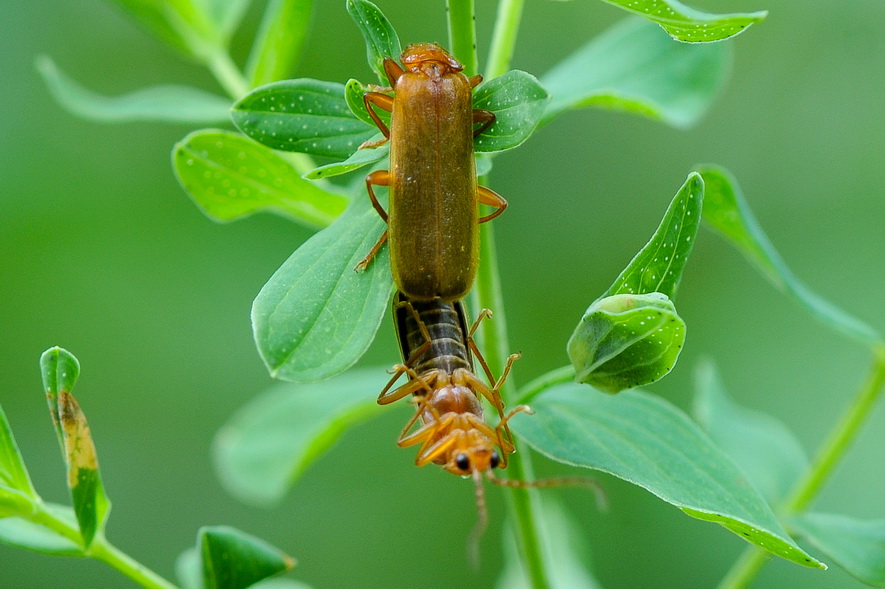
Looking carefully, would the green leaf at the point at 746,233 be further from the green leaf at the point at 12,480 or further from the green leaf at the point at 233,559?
the green leaf at the point at 12,480

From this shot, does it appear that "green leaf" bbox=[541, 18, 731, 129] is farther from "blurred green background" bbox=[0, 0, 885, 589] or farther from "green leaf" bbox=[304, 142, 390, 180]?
"blurred green background" bbox=[0, 0, 885, 589]

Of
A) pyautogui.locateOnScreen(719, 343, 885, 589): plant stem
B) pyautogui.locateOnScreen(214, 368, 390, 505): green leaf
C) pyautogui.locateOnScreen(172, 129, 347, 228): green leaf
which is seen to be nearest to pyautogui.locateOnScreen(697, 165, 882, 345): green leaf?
pyautogui.locateOnScreen(719, 343, 885, 589): plant stem

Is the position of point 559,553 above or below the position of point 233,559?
below

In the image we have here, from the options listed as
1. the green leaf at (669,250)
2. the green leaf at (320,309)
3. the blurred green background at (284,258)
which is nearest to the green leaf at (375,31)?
the green leaf at (320,309)

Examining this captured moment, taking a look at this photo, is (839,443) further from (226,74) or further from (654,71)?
(226,74)

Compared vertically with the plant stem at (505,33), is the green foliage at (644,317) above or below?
below

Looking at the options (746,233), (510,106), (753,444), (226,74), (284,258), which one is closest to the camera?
(510,106)

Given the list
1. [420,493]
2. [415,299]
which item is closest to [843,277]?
[420,493]

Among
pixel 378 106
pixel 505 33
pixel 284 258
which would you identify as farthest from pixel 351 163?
pixel 284 258
